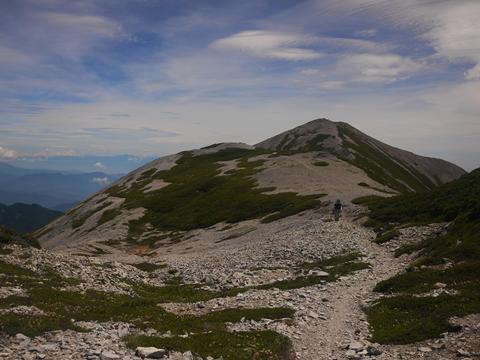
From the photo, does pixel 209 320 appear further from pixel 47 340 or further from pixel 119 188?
pixel 119 188

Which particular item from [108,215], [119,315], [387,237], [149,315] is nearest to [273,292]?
[149,315]

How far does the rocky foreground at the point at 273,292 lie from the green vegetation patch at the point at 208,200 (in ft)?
79.1

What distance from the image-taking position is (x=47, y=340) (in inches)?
643

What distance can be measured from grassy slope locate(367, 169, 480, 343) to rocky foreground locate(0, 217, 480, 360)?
0.82m

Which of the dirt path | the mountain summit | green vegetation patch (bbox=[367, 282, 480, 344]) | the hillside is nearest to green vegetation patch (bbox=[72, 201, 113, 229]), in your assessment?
the mountain summit

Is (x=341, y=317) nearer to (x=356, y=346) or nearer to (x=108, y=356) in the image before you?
(x=356, y=346)

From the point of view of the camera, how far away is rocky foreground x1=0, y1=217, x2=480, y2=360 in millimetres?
16531

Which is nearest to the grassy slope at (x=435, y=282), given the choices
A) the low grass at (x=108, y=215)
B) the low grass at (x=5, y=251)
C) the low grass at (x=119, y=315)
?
the low grass at (x=119, y=315)

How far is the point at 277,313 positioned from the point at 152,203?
89513mm

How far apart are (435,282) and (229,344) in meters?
15.4

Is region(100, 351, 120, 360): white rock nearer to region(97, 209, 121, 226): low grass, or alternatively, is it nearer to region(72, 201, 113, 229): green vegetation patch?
region(97, 209, 121, 226): low grass

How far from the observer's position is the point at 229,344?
17.7m

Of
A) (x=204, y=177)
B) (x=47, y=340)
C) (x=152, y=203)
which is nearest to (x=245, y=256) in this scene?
(x=47, y=340)

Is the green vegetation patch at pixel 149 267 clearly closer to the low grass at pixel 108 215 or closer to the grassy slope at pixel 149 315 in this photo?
the grassy slope at pixel 149 315
